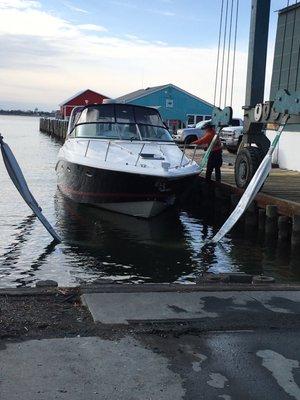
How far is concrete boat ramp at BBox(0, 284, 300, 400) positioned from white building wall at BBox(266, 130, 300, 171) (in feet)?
45.6

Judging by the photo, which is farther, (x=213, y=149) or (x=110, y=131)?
(x=213, y=149)

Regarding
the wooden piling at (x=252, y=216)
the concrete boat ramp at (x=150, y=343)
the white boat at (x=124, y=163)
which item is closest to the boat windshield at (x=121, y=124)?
the white boat at (x=124, y=163)

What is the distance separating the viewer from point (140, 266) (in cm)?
945

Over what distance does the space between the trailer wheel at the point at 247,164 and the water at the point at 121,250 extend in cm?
124

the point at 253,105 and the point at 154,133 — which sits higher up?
the point at 253,105

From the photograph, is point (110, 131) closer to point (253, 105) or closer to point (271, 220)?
point (253, 105)

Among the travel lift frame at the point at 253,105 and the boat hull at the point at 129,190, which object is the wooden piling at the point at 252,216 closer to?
the travel lift frame at the point at 253,105

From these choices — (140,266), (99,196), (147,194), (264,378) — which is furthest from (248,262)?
(264,378)

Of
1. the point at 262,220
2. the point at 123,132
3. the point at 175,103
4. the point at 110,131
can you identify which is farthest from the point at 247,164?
the point at 175,103

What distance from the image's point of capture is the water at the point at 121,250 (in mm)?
8922

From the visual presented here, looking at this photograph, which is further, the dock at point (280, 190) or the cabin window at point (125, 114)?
the cabin window at point (125, 114)

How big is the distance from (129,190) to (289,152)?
893 centimetres

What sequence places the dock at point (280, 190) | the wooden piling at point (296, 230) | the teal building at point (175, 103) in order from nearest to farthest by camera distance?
1. the wooden piling at point (296, 230)
2. the dock at point (280, 190)
3. the teal building at point (175, 103)

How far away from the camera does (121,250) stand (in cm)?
1056
